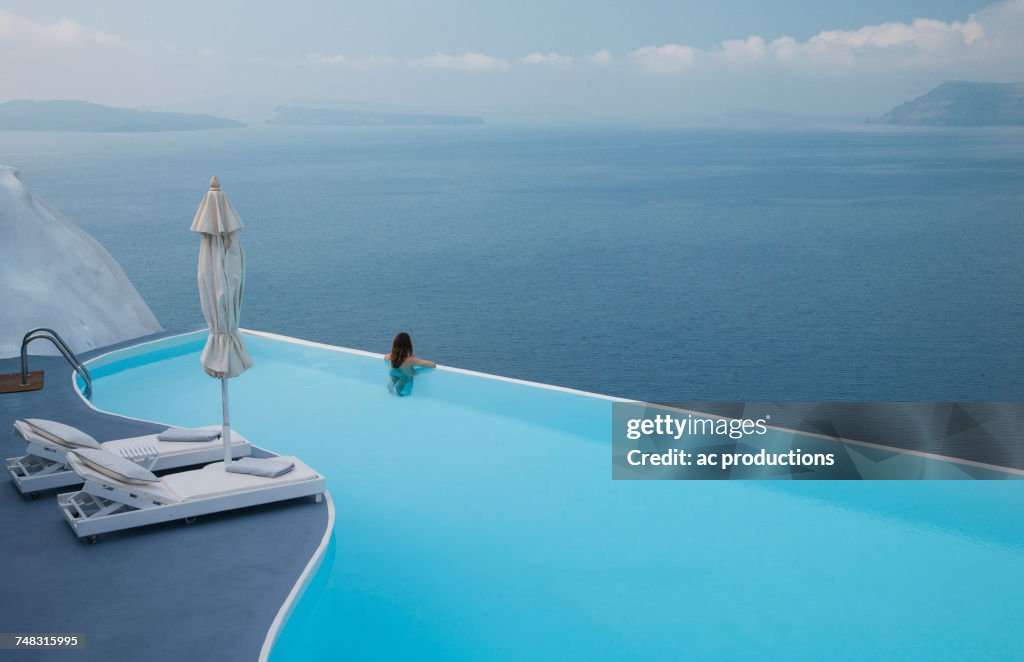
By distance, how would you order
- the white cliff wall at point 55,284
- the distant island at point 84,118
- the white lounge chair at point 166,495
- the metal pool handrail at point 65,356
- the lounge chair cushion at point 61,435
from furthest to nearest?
1. the distant island at point 84,118
2. the white cliff wall at point 55,284
3. the metal pool handrail at point 65,356
4. the lounge chair cushion at point 61,435
5. the white lounge chair at point 166,495

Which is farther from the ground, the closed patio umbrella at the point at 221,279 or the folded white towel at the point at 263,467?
the closed patio umbrella at the point at 221,279

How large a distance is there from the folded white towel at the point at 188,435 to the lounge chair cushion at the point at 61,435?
0.57m

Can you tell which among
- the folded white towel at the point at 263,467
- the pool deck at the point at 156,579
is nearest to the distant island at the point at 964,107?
the folded white towel at the point at 263,467

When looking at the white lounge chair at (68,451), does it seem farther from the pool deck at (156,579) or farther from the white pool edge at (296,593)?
the white pool edge at (296,593)

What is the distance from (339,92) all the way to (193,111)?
9459 mm

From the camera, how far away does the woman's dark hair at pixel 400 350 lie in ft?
30.4

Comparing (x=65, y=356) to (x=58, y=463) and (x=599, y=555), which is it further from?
(x=599, y=555)

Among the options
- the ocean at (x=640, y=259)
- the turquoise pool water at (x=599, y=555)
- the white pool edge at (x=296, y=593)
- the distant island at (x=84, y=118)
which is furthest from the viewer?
the distant island at (x=84, y=118)

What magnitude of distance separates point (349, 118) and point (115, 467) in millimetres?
71820

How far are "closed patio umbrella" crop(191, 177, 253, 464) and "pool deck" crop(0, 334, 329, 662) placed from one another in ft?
2.89

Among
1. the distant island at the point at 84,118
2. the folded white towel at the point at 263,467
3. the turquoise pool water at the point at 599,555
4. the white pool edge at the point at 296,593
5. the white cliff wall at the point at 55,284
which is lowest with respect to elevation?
the turquoise pool water at the point at 599,555

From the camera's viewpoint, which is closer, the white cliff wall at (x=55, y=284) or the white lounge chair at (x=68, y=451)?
the white lounge chair at (x=68, y=451)

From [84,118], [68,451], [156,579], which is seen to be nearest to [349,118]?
[84,118]

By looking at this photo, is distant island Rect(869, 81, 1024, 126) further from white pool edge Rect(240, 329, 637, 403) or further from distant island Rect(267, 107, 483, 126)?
white pool edge Rect(240, 329, 637, 403)
